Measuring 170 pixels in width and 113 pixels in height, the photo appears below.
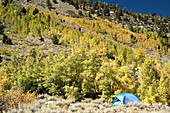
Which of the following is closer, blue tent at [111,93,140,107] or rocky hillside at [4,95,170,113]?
rocky hillside at [4,95,170,113]

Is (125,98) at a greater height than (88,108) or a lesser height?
greater

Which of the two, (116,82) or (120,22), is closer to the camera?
(116,82)

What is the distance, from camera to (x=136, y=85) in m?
13.7

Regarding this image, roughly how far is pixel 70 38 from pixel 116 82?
96.7 feet

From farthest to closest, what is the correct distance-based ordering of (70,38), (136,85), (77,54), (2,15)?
(2,15) → (70,38) → (77,54) → (136,85)

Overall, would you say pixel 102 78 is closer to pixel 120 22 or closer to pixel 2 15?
pixel 2 15

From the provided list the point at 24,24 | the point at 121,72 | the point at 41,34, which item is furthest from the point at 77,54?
the point at 24,24

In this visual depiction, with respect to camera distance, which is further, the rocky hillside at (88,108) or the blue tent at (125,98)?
the blue tent at (125,98)

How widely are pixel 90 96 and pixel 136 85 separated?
4.96 m

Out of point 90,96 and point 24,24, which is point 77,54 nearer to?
point 90,96

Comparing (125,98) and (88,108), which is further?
(125,98)

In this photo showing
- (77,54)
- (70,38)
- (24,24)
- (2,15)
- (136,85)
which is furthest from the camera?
(2,15)

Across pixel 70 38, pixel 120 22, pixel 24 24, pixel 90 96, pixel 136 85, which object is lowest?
A: pixel 90 96

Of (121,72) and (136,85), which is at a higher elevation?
(121,72)
